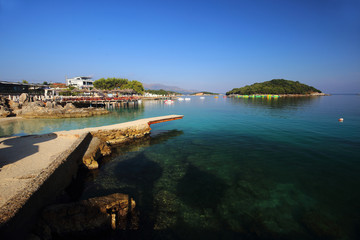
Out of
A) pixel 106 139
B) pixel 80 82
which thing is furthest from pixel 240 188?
pixel 80 82

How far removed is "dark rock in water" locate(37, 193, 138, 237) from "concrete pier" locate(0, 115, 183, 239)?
20.4 inches

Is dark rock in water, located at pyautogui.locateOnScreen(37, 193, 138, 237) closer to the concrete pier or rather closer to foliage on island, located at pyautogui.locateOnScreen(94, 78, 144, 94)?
the concrete pier

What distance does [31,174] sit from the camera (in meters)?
6.03

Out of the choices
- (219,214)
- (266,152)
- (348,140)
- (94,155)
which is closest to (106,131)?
(94,155)

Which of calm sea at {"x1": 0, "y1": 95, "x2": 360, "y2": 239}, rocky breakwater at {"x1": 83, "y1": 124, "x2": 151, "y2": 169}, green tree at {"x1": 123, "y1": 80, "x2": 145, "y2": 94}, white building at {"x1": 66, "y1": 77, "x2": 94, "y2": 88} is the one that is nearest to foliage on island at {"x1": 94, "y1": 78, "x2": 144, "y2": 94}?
green tree at {"x1": 123, "y1": 80, "x2": 145, "y2": 94}

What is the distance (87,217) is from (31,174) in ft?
11.4

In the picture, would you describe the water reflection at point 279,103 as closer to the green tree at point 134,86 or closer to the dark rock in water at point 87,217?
the dark rock in water at point 87,217

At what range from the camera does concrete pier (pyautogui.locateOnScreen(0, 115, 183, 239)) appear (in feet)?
12.3

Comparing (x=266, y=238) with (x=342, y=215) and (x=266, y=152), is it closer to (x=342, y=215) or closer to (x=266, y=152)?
(x=342, y=215)

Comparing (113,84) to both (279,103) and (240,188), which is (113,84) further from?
(240,188)

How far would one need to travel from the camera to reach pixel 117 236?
181 inches

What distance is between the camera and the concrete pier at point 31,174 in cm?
375

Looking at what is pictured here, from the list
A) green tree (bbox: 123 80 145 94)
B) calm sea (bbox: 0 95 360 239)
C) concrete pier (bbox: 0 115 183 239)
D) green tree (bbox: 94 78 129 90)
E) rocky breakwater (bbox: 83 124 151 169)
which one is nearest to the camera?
concrete pier (bbox: 0 115 183 239)

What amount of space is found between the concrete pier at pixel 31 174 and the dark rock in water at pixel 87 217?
0.52 metres
